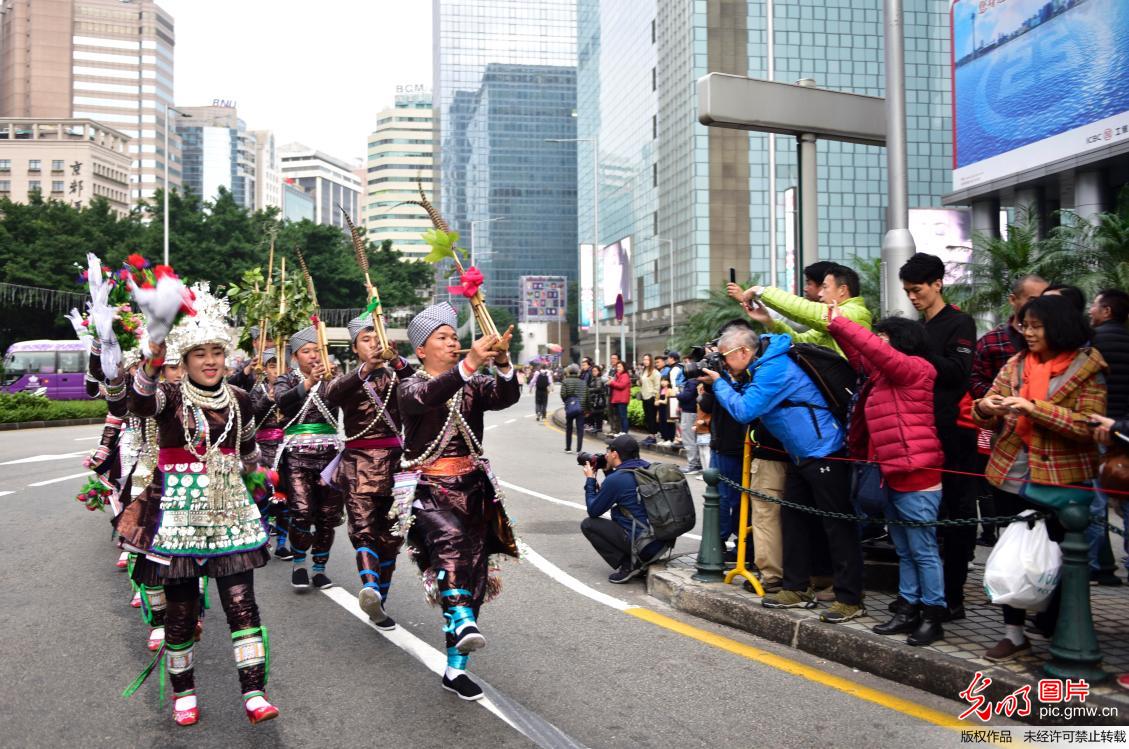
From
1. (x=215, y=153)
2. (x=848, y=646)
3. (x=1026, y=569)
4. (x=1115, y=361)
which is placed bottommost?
(x=848, y=646)

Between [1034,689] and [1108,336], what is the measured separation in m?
2.51

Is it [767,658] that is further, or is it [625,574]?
[625,574]

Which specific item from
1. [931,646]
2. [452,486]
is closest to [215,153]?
[452,486]

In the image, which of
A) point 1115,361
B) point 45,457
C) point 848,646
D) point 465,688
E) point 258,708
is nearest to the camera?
point 258,708

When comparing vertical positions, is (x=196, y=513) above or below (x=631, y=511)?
above

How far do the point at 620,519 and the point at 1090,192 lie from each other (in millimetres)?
22682

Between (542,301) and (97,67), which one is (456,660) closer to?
(542,301)

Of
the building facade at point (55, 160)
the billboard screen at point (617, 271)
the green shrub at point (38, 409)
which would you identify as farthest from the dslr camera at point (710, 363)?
the building facade at point (55, 160)

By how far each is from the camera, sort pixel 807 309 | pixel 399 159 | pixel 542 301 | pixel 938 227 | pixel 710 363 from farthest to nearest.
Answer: pixel 399 159, pixel 542 301, pixel 938 227, pixel 710 363, pixel 807 309

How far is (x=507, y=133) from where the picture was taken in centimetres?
14938

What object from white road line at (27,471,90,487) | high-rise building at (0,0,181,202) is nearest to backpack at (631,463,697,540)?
white road line at (27,471,90,487)

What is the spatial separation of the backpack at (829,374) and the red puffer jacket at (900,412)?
2.15ft

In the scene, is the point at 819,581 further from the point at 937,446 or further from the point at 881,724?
the point at 881,724

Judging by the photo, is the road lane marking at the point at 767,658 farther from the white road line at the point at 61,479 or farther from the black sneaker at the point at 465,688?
the white road line at the point at 61,479
